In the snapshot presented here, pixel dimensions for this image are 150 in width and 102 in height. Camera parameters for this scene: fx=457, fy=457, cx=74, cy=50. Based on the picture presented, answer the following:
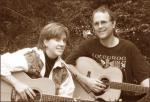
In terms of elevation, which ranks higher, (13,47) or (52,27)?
(52,27)

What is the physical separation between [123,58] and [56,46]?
2.64 ft

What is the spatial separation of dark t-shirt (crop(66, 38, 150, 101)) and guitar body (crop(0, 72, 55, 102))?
29.9 inches

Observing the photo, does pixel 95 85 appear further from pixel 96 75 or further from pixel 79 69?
pixel 79 69

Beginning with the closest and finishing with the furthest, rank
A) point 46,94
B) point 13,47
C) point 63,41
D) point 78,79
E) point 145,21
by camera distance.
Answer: point 46,94
point 63,41
point 78,79
point 145,21
point 13,47

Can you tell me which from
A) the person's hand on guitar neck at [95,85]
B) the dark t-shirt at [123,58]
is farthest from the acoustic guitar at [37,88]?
the dark t-shirt at [123,58]

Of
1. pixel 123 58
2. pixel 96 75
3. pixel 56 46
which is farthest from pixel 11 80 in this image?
pixel 123 58

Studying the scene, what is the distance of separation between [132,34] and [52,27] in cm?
251

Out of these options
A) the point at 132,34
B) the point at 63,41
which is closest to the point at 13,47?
the point at 132,34

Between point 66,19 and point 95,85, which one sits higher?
point 66,19

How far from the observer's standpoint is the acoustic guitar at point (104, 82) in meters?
4.54

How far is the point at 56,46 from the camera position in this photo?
4.42 meters

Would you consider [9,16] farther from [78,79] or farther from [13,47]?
[78,79]

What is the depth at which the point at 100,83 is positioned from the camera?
467cm

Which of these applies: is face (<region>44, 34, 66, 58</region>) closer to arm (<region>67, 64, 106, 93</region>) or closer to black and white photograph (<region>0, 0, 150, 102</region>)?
black and white photograph (<region>0, 0, 150, 102</region>)
